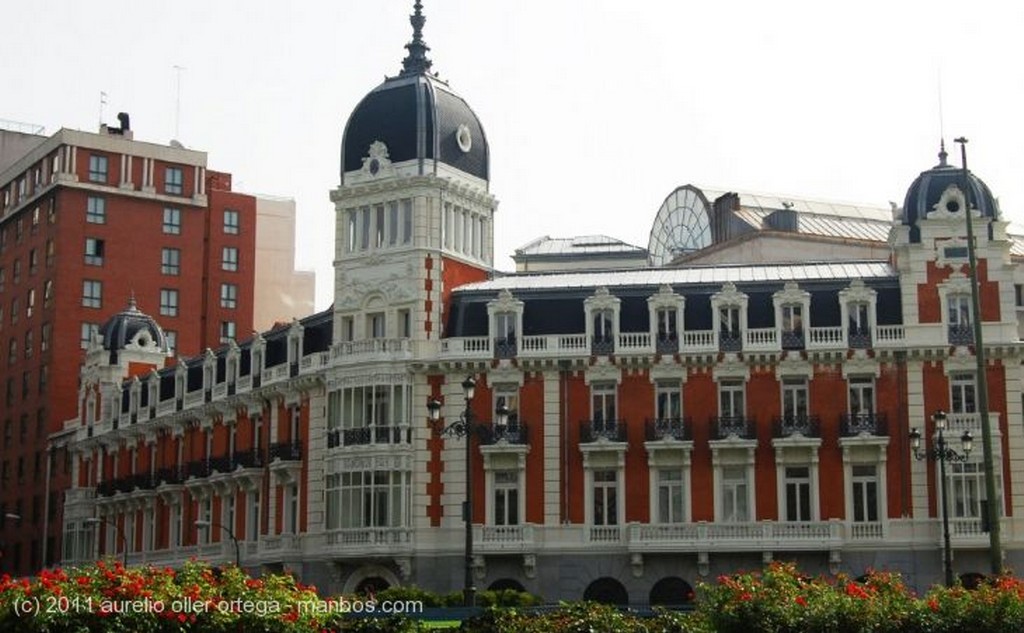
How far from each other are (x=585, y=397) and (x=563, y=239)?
5494 centimetres

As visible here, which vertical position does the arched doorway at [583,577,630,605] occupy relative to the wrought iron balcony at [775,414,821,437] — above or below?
below

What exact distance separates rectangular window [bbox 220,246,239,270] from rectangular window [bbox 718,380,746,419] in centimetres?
5609

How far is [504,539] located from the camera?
6425 centimetres

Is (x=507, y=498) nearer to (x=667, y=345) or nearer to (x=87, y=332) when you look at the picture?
(x=667, y=345)

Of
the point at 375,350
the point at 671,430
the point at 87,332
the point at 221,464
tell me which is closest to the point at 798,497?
the point at 671,430

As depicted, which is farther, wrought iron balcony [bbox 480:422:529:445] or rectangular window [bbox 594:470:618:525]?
wrought iron balcony [bbox 480:422:529:445]

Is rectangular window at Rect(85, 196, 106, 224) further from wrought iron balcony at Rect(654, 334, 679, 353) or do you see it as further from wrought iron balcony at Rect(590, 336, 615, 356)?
wrought iron balcony at Rect(654, 334, 679, 353)

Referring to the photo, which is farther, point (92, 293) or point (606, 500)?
point (92, 293)

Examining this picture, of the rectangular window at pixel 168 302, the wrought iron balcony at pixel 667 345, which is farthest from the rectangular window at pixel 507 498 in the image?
the rectangular window at pixel 168 302

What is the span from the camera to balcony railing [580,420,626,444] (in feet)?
212

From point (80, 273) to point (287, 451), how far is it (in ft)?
125

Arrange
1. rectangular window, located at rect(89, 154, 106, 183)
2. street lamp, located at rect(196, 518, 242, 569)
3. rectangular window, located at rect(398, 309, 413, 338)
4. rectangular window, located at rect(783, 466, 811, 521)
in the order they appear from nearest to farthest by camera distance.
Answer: rectangular window, located at rect(783, 466, 811, 521) → rectangular window, located at rect(398, 309, 413, 338) → street lamp, located at rect(196, 518, 242, 569) → rectangular window, located at rect(89, 154, 106, 183)

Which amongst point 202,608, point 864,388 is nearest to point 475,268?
point 864,388

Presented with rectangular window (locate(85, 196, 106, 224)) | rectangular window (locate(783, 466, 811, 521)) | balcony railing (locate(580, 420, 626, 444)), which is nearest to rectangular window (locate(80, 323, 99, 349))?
rectangular window (locate(85, 196, 106, 224))
